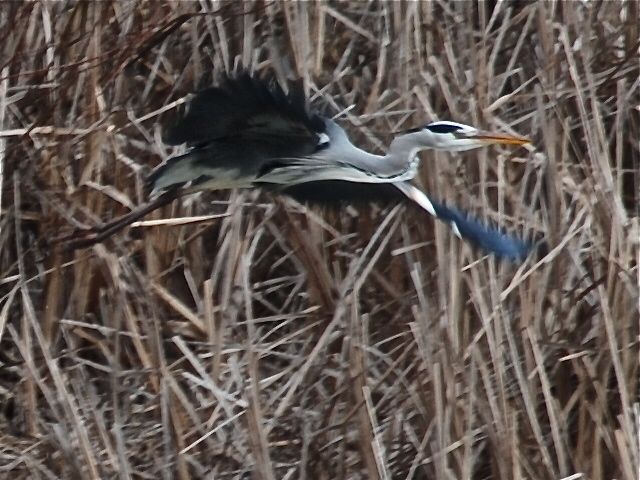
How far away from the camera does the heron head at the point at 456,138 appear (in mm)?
2564

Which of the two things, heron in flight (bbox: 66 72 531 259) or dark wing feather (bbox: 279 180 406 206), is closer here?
heron in flight (bbox: 66 72 531 259)

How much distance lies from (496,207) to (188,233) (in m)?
0.58

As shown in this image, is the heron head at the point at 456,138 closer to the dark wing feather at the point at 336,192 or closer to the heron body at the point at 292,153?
the heron body at the point at 292,153

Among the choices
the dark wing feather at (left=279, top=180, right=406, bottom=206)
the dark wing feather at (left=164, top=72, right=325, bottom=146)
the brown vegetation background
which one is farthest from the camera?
the dark wing feather at (left=279, top=180, right=406, bottom=206)

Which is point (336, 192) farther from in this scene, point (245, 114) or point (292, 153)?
point (245, 114)

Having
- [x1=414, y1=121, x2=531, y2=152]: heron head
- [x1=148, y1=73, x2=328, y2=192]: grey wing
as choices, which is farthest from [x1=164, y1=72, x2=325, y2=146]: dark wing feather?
[x1=414, y1=121, x2=531, y2=152]: heron head

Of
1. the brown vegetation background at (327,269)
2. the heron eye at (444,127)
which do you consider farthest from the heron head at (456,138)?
the brown vegetation background at (327,269)

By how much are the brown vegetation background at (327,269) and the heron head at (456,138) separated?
4.9 inches

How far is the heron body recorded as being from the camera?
2432mm

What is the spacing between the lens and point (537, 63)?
3057 mm

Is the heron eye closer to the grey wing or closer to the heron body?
the heron body

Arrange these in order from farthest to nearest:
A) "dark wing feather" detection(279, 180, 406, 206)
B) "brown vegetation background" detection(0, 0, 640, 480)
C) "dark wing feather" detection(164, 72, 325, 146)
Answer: "dark wing feather" detection(279, 180, 406, 206), "brown vegetation background" detection(0, 0, 640, 480), "dark wing feather" detection(164, 72, 325, 146)

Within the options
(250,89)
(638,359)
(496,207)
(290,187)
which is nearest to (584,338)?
(638,359)

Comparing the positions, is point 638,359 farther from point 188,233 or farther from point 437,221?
point 188,233
